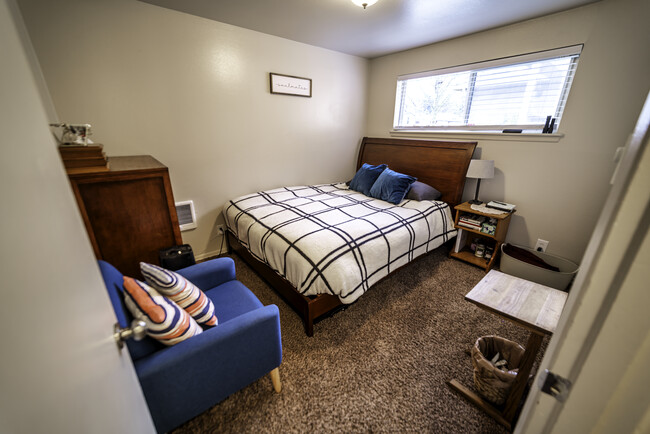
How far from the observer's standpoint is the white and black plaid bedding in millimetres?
1673

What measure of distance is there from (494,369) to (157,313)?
160cm

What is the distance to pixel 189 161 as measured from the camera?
8.37ft

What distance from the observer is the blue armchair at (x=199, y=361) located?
3.05ft

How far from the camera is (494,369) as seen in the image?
4.03 feet

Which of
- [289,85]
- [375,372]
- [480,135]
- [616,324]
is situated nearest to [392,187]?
[480,135]

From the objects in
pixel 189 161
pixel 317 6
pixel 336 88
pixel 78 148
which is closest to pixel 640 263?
pixel 78 148

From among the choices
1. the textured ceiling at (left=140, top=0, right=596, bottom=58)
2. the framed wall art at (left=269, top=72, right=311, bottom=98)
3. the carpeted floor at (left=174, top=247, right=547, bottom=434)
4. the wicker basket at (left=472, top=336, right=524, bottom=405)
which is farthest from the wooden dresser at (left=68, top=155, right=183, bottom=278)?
the wicker basket at (left=472, top=336, right=524, bottom=405)

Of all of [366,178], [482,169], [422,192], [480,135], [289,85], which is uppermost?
[289,85]

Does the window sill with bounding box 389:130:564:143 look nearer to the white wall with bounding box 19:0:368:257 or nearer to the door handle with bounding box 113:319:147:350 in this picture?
the white wall with bounding box 19:0:368:257

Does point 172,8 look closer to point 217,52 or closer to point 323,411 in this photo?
point 217,52

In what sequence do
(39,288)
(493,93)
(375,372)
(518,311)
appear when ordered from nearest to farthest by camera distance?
(39,288), (518,311), (375,372), (493,93)

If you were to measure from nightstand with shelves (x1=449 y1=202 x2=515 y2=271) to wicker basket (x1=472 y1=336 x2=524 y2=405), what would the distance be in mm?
1327

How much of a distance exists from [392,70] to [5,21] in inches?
151

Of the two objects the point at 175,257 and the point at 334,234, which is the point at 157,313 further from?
the point at 334,234
